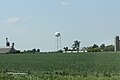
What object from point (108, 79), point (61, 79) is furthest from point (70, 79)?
point (108, 79)

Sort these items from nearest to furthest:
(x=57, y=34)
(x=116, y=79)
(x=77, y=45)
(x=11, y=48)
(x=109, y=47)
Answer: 1. (x=116, y=79)
2. (x=57, y=34)
3. (x=11, y=48)
4. (x=109, y=47)
5. (x=77, y=45)

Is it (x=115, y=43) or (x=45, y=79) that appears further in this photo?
(x=115, y=43)

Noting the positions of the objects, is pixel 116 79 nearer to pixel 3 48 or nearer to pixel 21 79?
pixel 21 79

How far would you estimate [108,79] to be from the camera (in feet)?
69.3

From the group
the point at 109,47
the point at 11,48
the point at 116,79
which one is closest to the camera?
the point at 116,79

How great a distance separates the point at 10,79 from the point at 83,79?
156 inches

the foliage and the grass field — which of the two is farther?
the foliage

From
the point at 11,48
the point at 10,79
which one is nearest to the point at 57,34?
the point at 11,48

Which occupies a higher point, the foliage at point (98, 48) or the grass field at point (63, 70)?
the foliage at point (98, 48)

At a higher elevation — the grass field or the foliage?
the foliage

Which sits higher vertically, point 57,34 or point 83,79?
point 57,34

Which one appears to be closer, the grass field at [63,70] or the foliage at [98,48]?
the grass field at [63,70]

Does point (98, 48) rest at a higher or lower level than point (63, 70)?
higher

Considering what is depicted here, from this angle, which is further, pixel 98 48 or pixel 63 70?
pixel 98 48
